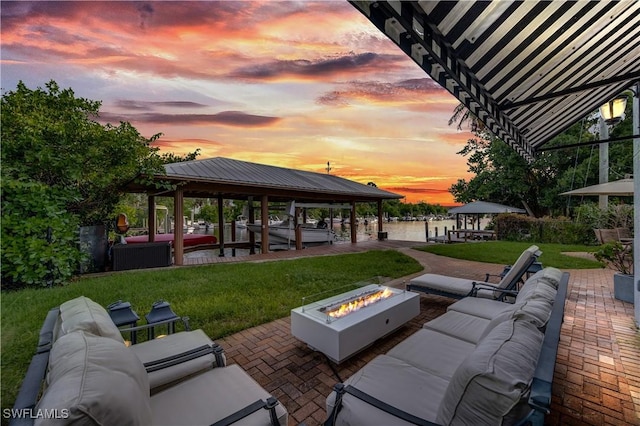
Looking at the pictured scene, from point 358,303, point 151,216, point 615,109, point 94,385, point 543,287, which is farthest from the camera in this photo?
point 151,216

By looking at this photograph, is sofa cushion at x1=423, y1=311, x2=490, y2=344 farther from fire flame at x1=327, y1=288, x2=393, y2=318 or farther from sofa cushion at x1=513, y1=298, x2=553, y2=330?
fire flame at x1=327, y1=288, x2=393, y2=318

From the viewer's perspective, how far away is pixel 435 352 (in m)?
2.29

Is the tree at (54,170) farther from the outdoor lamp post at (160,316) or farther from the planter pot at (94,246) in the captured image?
the outdoor lamp post at (160,316)

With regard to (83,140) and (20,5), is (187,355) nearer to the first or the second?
(20,5)

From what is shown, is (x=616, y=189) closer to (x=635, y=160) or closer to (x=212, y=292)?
(x=635, y=160)

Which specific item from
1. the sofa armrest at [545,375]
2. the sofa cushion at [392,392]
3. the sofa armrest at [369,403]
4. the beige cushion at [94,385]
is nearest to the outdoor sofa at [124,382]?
the beige cushion at [94,385]

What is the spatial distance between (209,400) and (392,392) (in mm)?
1179

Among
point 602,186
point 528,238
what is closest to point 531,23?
point 602,186

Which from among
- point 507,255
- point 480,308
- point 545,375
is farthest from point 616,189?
point 545,375

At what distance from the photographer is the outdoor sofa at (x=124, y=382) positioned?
100 cm

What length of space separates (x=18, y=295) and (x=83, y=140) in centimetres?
324

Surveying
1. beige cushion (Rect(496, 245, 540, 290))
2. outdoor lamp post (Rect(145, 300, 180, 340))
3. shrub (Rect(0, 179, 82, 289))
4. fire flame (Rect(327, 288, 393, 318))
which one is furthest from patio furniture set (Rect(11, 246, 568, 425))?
shrub (Rect(0, 179, 82, 289))

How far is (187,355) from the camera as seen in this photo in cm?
211

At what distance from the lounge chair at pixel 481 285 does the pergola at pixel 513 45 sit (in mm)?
1331
